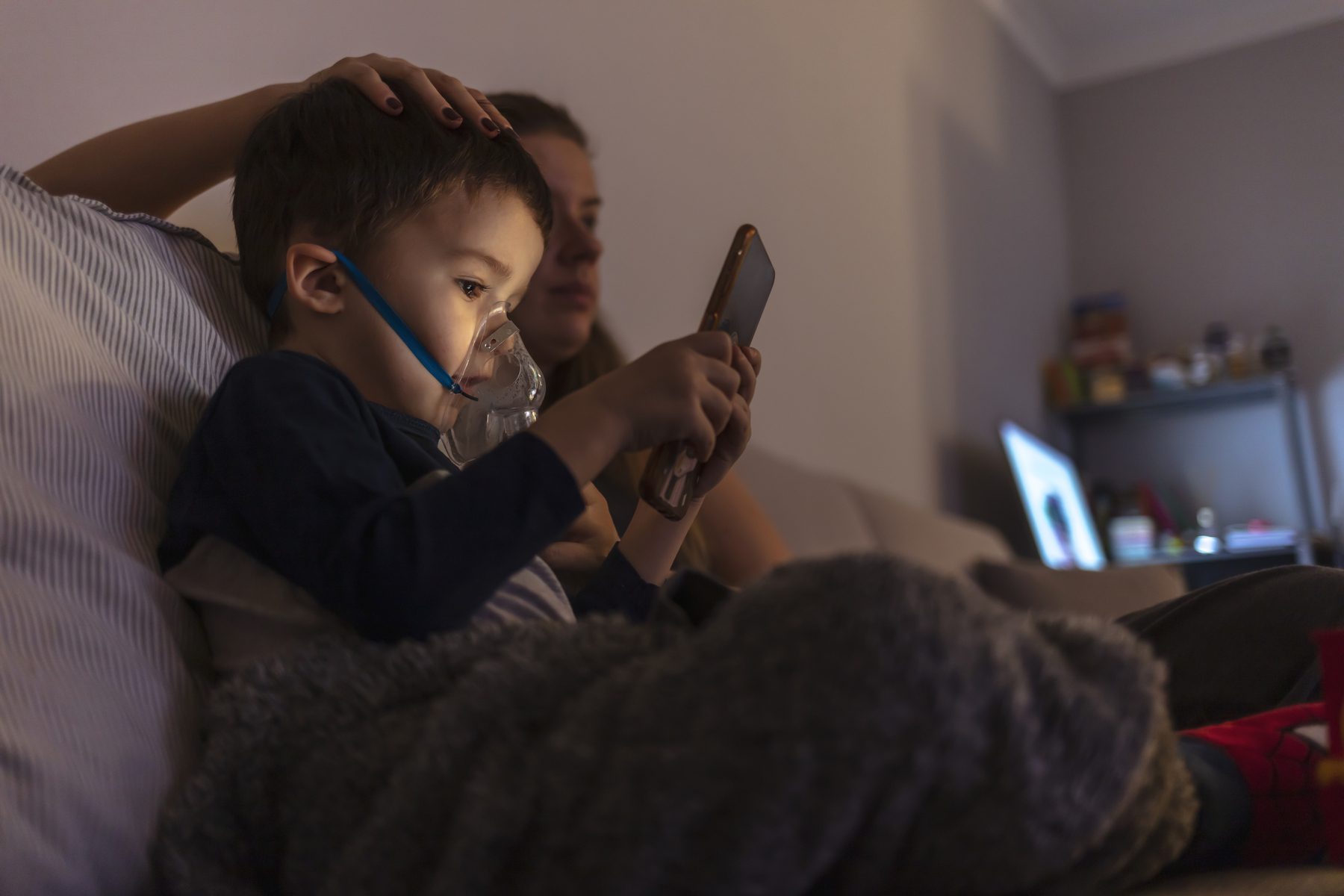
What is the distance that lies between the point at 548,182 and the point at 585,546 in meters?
0.67

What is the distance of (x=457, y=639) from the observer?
0.59 meters

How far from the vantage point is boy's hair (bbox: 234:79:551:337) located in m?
0.87

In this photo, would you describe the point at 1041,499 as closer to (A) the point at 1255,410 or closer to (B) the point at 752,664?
(A) the point at 1255,410

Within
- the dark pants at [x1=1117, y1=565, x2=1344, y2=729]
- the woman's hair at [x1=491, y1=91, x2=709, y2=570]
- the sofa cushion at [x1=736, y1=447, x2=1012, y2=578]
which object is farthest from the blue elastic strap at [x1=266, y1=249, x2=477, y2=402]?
the sofa cushion at [x1=736, y1=447, x2=1012, y2=578]

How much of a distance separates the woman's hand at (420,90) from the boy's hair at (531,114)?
1.53ft

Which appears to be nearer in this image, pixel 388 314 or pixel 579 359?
pixel 388 314

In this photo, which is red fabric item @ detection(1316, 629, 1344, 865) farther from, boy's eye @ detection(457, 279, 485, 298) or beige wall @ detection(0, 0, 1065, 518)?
beige wall @ detection(0, 0, 1065, 518)

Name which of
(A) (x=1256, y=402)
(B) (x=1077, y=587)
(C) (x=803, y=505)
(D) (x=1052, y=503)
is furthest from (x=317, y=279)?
(A) (x=1256, y=402)

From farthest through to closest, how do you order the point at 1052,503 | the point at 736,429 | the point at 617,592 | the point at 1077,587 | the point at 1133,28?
the point at 1133,28 < the point at 1052,503 < the point at 1077,587 < the point at 617,592 < the point at 736,429

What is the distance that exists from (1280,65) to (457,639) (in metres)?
4.28

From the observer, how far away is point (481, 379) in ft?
3.05

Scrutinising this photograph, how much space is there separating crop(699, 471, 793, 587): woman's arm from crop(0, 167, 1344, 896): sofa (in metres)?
0.80

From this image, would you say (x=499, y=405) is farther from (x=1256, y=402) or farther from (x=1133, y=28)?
(x=1133, y=28)

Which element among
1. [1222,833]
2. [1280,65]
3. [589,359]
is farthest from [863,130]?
[1222,833]
